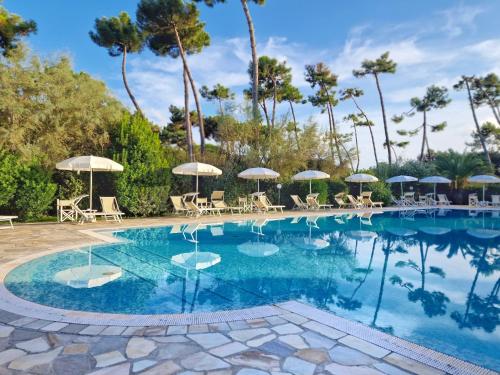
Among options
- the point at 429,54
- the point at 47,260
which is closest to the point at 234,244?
the point at 47,260

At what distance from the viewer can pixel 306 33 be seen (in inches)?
670

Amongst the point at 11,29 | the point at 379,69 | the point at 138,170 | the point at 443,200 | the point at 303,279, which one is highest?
the point at 379,69

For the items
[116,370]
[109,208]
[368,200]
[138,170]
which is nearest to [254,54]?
[138,170]

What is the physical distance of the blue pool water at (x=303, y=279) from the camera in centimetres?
388

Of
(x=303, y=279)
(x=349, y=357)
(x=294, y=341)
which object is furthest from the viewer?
(x=303, y=279)

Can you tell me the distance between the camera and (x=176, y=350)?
2711 millimetres

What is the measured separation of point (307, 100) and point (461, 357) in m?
29.9

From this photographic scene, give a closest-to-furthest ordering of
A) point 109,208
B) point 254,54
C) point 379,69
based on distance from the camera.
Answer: point 109,208 < point 254,54 < point 379,69

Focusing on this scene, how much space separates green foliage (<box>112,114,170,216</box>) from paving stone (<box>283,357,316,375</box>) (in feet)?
38.6

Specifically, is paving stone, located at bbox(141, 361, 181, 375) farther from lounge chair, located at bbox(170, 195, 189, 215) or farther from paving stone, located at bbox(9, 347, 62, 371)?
lounge chair, located at bbox(170, 195, 189, 215)

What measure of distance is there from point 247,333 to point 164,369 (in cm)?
87

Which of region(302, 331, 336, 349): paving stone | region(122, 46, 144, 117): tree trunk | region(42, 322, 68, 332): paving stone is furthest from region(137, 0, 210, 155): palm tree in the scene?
region(302, 331, 336, 349): paving stone

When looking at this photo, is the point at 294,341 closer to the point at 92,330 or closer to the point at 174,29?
the point at 92,330

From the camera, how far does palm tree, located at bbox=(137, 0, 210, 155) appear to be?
687 inches
